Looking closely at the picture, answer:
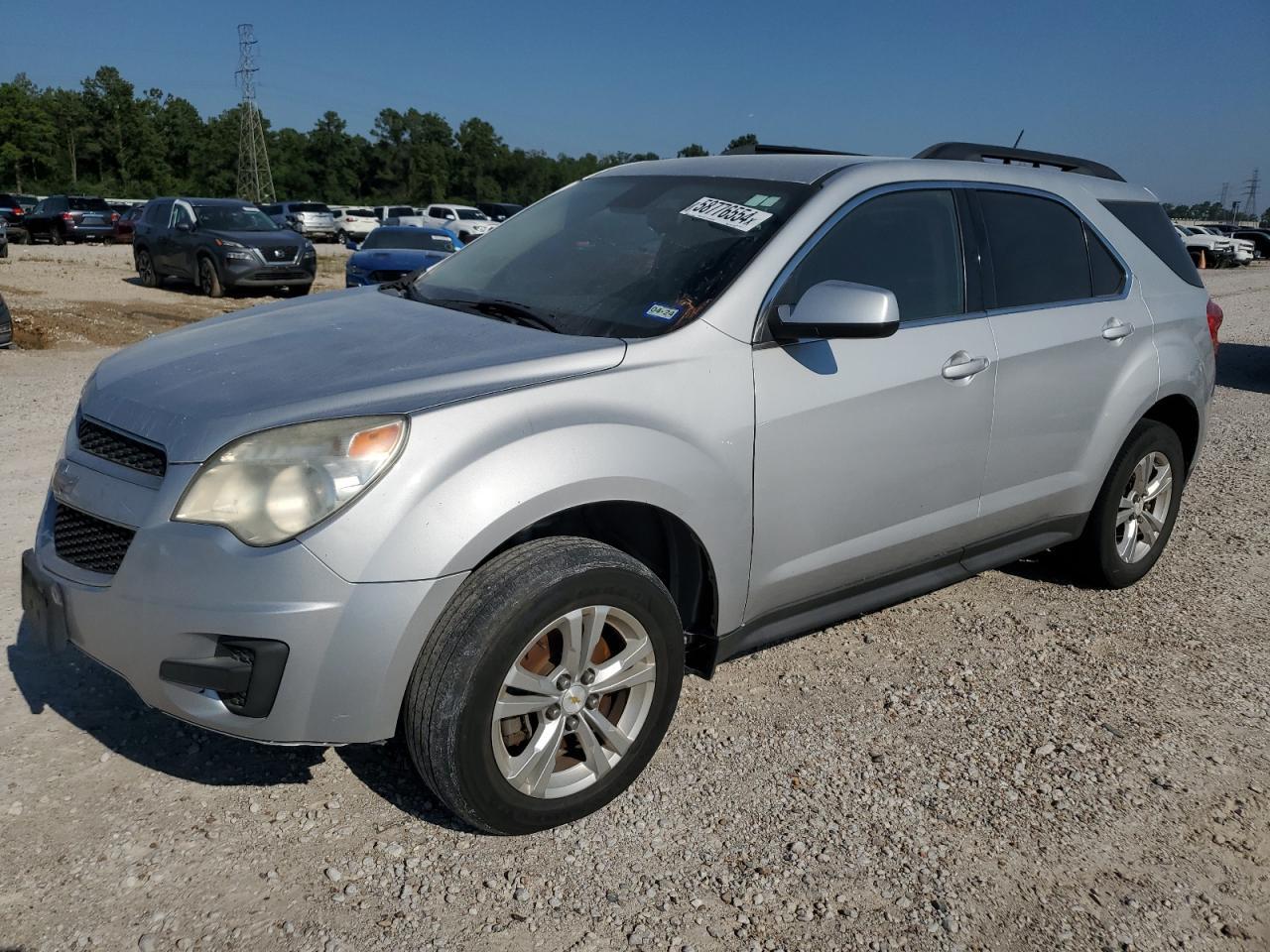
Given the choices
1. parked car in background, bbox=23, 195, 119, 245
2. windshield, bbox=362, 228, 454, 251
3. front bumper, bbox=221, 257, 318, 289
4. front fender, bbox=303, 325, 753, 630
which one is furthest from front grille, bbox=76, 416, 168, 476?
parked car in background, bbox=23, 195, 119, 245

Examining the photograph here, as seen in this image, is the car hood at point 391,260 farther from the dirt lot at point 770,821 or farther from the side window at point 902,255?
the side window at point 902,255

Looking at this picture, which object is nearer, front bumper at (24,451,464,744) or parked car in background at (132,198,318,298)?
front bumper at (24,451,464,744)

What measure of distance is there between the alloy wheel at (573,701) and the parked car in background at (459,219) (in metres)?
32.6

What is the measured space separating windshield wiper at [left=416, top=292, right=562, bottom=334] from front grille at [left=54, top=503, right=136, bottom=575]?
127 centimetres

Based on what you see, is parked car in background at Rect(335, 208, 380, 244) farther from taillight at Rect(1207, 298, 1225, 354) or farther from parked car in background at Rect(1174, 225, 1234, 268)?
taillight at Rect(1207, 298, 1225, 354)

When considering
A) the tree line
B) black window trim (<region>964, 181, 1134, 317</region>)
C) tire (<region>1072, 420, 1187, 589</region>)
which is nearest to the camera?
black window trim (<region>964, 181, 1134, 317</region>)

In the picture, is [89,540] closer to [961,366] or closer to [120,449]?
[120,449]

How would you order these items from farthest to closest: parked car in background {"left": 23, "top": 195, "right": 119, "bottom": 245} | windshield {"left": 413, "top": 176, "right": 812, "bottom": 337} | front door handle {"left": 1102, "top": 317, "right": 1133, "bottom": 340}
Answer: parked car in background {"left": 23, "top": 195, "right": 119, "bottom": 245} → front door handle {"left": 1102, "top": 317, "right": 1133, "bottom": 340} → windshield {"left": 413, "top": 176, "right": 812, "bottom": 337}

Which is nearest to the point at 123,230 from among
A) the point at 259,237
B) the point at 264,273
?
the point at 259,237

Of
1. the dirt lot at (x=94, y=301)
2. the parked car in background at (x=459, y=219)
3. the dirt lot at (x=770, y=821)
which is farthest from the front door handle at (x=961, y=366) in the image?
the parked car in background at (x=459, y=219)

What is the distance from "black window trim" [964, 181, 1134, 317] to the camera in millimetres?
3893

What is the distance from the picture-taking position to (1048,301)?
411 cm

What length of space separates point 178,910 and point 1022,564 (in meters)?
4.09

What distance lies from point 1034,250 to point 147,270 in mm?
18686
